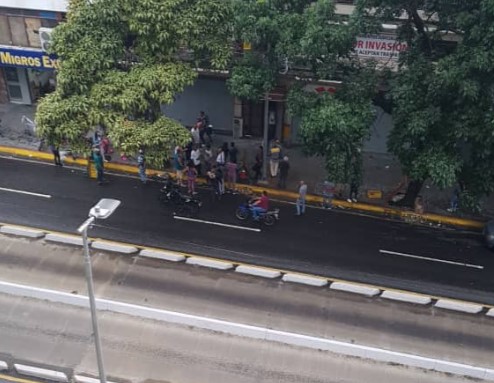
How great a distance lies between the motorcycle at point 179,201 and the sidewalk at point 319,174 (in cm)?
323

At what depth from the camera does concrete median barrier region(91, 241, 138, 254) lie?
22062 mm

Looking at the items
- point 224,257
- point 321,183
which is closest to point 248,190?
point 321,183

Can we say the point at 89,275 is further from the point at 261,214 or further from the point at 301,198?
the point at 301,198

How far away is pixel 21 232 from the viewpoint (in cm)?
2278

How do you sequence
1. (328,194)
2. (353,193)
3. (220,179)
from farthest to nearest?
(353,193)
(220,179)
(328,194)

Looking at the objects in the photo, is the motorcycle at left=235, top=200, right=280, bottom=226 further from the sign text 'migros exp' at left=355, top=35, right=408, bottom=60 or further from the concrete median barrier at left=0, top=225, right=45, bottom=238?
the sign text 'migros exp' at left=355, top=35, right=408, bottom=60

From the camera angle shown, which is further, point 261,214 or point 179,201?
point 179,201

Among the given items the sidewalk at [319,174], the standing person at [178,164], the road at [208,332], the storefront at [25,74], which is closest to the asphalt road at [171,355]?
the road at [208,332]

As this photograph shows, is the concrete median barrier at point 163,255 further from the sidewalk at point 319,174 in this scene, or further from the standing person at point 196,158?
the sidewalk at point 319,174

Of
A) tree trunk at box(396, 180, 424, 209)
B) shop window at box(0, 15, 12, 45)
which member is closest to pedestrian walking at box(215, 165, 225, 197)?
tree trunk at box(396, 180, 424, 209)

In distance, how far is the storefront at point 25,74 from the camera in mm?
30562

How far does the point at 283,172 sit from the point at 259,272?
6.61m

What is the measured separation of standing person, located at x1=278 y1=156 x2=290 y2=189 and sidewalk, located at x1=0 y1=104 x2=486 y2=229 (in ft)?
0.96

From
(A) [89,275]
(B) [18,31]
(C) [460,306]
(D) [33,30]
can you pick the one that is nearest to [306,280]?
(C) [460,306]
